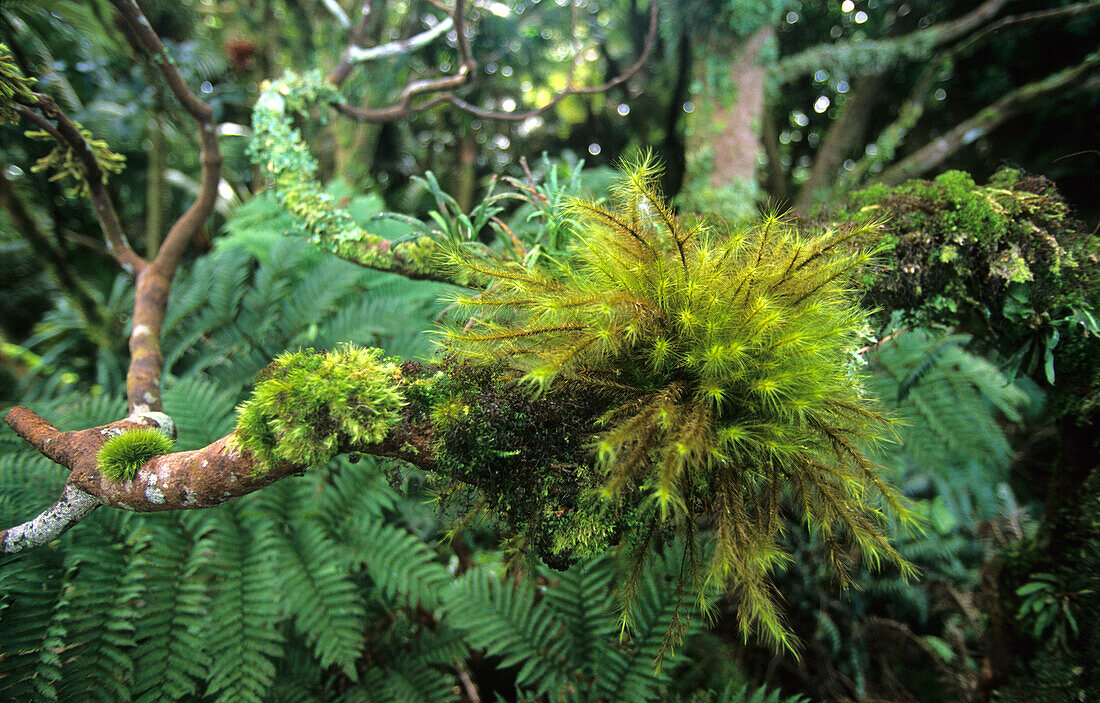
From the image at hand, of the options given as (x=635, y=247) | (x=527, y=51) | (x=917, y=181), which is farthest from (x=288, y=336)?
(x=527, y=51)

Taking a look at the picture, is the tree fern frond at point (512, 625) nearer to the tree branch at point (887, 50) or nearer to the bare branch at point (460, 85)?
the bare branch at point (460, 85)

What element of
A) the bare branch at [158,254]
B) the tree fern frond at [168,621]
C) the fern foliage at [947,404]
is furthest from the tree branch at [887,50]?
the tree fern frond at [168,621]

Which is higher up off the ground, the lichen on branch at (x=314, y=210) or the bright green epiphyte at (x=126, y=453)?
the lichen on branch at (x=314, y=210)

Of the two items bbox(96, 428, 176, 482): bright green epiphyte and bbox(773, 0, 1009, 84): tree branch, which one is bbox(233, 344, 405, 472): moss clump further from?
bbox(773, 0, 1009, 84): tree branch

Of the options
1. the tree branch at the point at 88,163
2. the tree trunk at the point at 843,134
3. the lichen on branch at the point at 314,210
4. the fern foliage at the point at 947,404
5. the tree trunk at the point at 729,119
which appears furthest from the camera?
the tree trunk at the point at 843,134

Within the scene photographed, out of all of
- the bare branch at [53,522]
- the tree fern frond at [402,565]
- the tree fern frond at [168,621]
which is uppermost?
the tree fern frond at [402,565]
